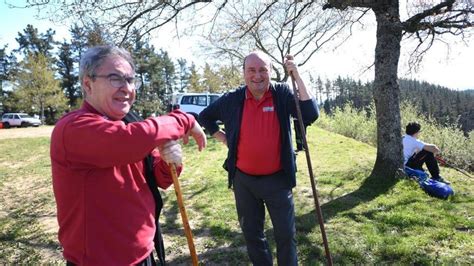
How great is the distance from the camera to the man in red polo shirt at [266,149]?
298cm

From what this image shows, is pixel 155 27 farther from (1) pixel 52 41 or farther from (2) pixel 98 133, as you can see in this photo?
(1) pixel 52 41

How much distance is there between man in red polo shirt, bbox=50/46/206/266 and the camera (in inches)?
56.4

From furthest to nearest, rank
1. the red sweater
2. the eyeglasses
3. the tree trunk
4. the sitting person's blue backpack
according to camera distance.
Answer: the tree trunk → the sitting person's blue backpack → the eyeglasses → the red sweater

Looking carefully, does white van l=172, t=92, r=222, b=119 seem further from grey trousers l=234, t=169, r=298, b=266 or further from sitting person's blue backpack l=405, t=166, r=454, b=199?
grey trousers l=234, t=169, r=298, b=266

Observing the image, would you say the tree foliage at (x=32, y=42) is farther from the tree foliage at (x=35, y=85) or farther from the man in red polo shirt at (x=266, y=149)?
the man in red polo shirt at (x=266, y=149)

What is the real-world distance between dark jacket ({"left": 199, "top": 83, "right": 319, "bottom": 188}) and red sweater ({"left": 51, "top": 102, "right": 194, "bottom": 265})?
4.72 feet

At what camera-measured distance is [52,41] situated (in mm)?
43469

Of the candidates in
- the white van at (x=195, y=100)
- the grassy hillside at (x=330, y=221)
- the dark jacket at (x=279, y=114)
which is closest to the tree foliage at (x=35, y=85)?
the white van at (x=195, y=100)

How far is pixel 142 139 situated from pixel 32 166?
11.7 m

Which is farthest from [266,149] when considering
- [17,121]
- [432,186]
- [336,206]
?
[17,121]

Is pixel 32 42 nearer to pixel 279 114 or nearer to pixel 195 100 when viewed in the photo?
pixel 195 100

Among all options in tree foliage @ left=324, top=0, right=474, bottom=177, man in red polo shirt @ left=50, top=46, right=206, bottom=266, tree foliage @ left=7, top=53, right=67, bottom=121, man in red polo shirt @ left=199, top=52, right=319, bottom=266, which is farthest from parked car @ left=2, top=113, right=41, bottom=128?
man in red polo shirt @ left=50, top=46, right=206, bottom=266

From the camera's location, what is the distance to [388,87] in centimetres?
675

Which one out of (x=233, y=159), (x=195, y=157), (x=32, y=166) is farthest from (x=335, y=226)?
(x=32, y=166)
